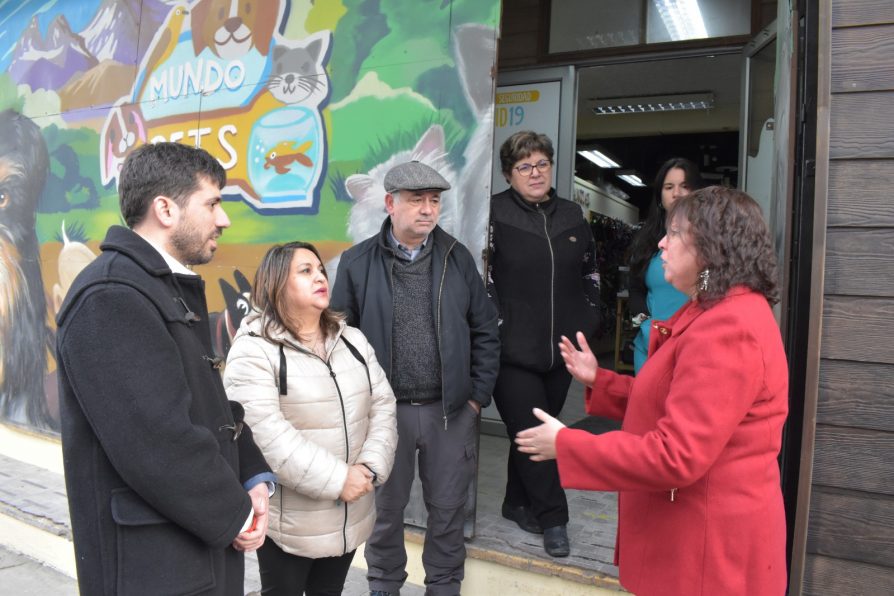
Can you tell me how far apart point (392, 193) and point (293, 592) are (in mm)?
1660

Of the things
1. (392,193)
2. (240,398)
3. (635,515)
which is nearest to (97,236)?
(392,193)

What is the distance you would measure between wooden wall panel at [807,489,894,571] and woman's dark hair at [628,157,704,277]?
1.35 m

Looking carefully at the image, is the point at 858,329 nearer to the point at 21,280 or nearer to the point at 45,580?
the point at 45,580

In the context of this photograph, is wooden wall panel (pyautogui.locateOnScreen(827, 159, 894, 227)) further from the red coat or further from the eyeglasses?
the eyeglasses

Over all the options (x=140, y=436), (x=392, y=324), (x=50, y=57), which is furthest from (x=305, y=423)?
(x=50, y=57)

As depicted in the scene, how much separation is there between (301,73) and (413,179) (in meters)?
1.52

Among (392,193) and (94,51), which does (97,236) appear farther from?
(392,193)

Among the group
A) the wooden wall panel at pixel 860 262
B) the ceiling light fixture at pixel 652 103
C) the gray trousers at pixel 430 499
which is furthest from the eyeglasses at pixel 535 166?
the ceiling light fixture at pixel 652 103

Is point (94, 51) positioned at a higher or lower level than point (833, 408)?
higher

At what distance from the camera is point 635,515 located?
74.8 inches

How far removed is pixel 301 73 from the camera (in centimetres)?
406

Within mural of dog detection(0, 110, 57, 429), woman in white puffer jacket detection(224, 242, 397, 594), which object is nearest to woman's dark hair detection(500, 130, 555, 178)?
woman in white puffer jacket detection(224, 242, 397, 594)

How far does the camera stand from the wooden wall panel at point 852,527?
2.24 meters

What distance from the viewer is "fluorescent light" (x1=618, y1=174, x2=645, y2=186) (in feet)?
37.6
